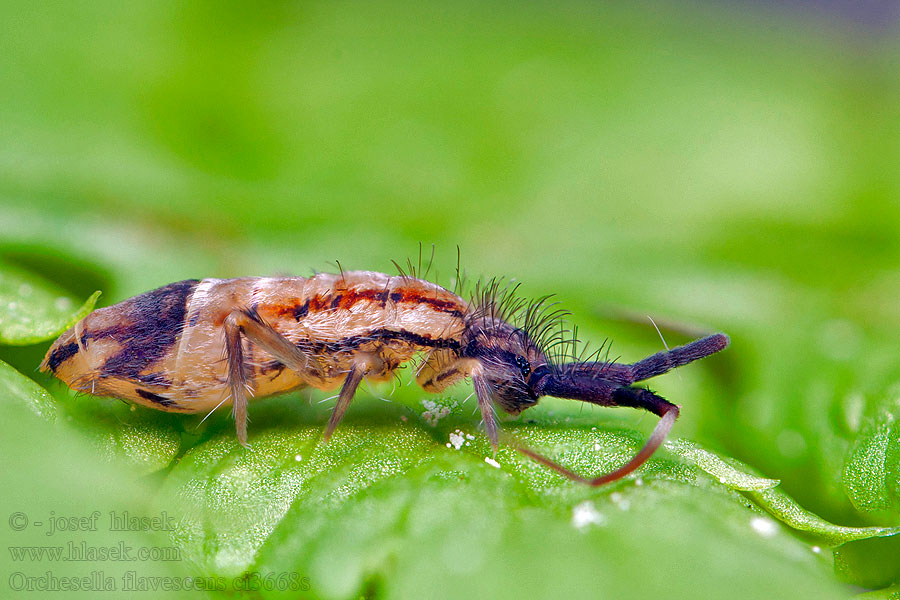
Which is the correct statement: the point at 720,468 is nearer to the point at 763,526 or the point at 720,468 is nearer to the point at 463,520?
the point at 763,526

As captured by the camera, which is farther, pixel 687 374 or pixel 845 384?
pixel 687 374

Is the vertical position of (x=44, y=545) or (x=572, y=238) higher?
(x=572, y=238)

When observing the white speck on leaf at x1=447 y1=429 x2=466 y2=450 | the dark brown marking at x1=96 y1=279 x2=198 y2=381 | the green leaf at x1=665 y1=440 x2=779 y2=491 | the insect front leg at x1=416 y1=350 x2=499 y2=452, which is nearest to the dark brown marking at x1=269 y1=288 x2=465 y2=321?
the insect front leg at x1=416 y1=350 x2=499 y2=452

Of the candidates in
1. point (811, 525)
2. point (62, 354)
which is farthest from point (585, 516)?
point (62, 354)

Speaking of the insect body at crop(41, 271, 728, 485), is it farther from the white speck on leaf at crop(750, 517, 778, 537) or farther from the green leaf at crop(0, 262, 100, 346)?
the white speck on leaf at crop(750, 517, 778, 537)

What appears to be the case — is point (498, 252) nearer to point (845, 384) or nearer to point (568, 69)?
point (568, 69)

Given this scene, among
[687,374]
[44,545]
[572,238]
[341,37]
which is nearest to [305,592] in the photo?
[44,545]
